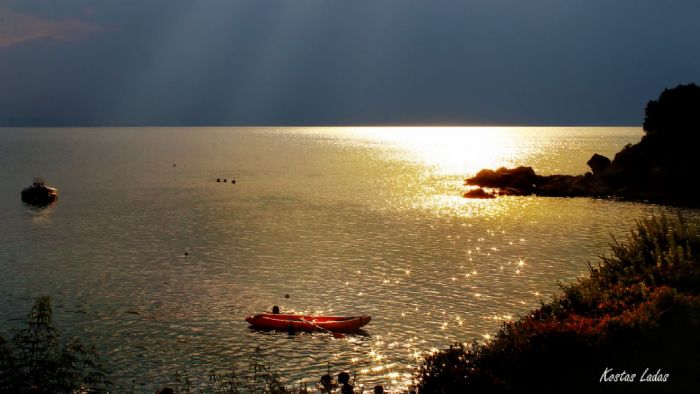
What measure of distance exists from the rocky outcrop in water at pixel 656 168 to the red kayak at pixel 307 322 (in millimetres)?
68873

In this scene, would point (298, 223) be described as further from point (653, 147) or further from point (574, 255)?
point (653, 147)

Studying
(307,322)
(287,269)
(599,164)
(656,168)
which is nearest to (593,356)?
(307,322)

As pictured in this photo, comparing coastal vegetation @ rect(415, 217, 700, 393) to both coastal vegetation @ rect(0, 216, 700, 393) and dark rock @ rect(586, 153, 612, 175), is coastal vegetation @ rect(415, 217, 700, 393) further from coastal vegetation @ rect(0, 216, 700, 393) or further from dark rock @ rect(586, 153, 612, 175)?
dark rock @ rect(586, 153, 612, 175)

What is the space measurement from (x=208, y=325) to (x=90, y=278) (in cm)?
1495

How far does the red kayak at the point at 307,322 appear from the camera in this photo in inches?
1198

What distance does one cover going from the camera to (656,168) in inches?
3526

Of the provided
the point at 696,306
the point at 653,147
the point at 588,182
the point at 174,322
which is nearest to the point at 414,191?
the point at 588,182

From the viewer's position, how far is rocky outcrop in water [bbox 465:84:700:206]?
86250mm

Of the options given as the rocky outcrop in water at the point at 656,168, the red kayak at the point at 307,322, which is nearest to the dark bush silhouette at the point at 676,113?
the rocky outcrop in water at the point at 656,168

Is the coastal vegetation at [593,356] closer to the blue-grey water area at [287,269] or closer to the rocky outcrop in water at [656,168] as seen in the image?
the blue-grey water area at [287,269]

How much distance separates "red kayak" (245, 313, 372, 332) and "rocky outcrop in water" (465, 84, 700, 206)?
226 feet

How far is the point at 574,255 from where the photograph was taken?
167 ft

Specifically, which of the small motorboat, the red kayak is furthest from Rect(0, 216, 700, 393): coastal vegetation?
the small motorboat

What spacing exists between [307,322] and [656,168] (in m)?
76.6
